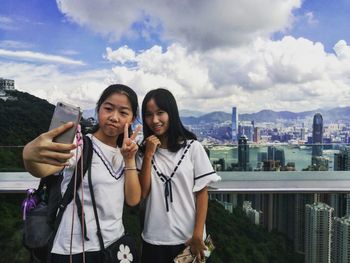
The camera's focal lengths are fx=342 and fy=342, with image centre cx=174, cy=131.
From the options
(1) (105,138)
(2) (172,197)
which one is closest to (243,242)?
(2) (172,197)

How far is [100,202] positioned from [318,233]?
1.81 m

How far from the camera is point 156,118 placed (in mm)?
1536

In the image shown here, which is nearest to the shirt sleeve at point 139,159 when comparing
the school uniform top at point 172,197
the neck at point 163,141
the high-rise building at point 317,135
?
the school uniform top at point 172,197

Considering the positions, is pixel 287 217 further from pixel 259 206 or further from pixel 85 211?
pixel 85 211

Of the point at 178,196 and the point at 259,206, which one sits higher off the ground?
the point at 178,196

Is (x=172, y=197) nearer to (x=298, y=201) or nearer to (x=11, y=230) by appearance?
(x=298, y=201)

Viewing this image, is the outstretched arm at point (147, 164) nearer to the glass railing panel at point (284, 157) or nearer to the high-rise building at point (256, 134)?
the glass railing panel at point (284, 157)

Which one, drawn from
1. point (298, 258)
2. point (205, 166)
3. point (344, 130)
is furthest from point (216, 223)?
point (344, 130)

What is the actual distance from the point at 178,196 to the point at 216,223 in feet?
3.10

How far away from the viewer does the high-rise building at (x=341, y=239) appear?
2.41 metres

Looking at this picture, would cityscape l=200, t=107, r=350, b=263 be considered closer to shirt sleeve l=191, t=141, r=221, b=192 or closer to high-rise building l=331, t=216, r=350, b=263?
high-rise building l=331, t=216, r=350, b=263

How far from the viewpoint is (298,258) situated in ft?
8.29

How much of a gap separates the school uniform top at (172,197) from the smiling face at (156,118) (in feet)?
0.40

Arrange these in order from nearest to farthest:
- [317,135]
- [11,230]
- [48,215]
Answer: [48,215] → [11,230] → [317,135]
